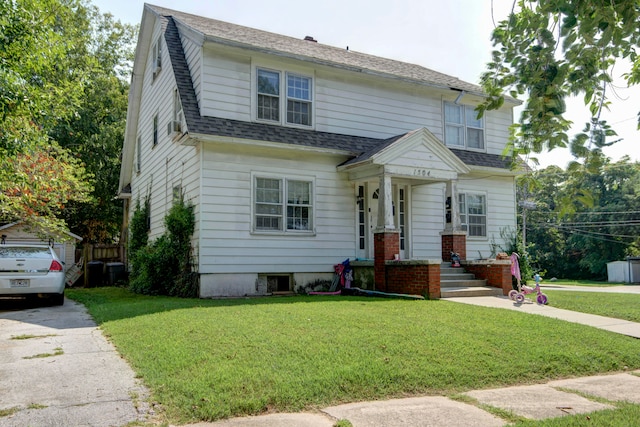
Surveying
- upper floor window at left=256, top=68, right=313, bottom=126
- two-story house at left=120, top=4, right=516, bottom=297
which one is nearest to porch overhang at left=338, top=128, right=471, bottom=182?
two-story house at left=120, top=4, right=516, bottom=297

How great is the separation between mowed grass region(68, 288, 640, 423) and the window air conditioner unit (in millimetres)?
6016

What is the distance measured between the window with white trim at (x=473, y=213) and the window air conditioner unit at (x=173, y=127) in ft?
27.9

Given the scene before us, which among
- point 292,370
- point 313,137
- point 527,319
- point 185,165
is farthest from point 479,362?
point 185,165

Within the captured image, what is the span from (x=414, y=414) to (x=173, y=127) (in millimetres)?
11903

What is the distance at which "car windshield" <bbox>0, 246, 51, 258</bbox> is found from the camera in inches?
436

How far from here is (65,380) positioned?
5004mm

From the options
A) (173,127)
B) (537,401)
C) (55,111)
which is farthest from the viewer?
(173,127)

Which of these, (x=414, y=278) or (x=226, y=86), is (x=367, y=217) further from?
(x=226, y=86)

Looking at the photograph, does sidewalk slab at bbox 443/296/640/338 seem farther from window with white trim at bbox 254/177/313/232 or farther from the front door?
window with white trim at bbox 254/177/313/232

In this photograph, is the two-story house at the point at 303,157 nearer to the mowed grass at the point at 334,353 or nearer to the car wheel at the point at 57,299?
the car wheel at the point at 57,299

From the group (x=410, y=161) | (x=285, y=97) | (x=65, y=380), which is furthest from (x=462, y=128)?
(x=65, y=380)

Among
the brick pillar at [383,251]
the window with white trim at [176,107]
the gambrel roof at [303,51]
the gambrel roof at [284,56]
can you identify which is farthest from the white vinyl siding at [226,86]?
the brick pillar at [383,251]

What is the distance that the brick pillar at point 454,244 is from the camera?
46.3 ft

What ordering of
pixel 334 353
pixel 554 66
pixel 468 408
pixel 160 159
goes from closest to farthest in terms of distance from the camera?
pixel 554 66, pixel 468 408, pixel 334 353, pixel 160 159
